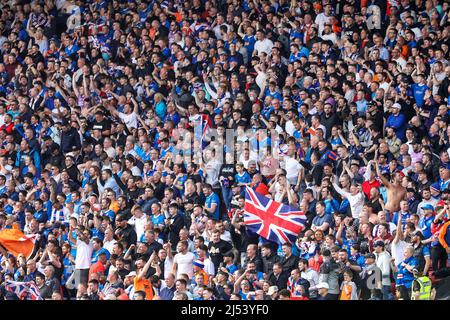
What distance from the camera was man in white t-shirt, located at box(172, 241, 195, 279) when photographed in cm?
1852

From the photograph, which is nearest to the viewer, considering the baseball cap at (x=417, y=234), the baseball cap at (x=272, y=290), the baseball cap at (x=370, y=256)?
the baseball cap at (x=370, y=256)

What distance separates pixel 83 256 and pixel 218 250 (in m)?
2.16

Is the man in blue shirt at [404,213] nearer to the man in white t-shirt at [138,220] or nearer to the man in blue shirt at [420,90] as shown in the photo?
the man in blue shirt at [420,90]

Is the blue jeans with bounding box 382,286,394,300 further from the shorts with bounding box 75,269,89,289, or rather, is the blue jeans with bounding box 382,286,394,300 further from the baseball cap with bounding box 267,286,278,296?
the shorts with bounding box 75,269,89,289

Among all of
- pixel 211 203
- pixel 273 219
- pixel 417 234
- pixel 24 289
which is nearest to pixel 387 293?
pixel 417 234

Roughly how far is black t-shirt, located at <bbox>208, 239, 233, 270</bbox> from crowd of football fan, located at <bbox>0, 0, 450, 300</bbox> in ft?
0.07

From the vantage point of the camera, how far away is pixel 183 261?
18.6 m

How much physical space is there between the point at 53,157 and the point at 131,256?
152 inches

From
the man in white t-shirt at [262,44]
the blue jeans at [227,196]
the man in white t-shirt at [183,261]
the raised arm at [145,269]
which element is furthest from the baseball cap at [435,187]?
the man in white t-shirt at [262,44]

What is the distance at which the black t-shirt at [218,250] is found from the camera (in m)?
18.6

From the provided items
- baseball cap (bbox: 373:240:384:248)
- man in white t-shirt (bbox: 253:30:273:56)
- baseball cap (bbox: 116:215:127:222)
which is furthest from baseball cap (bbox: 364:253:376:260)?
man in white t-shirt (bbox: 253:30:273:56)

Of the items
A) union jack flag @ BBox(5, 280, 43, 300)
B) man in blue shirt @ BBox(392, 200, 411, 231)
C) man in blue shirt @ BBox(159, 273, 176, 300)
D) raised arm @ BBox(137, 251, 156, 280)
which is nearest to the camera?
man in blue shirt @ BBox(159, 273, 176, 300)

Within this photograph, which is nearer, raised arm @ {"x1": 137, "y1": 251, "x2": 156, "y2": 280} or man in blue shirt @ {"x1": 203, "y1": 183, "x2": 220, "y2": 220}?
raised arm @ {"x1": 137, "y1": 251, "x2": 156, "y2": 280}

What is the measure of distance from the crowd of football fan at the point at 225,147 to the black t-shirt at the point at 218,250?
0.07 feet
